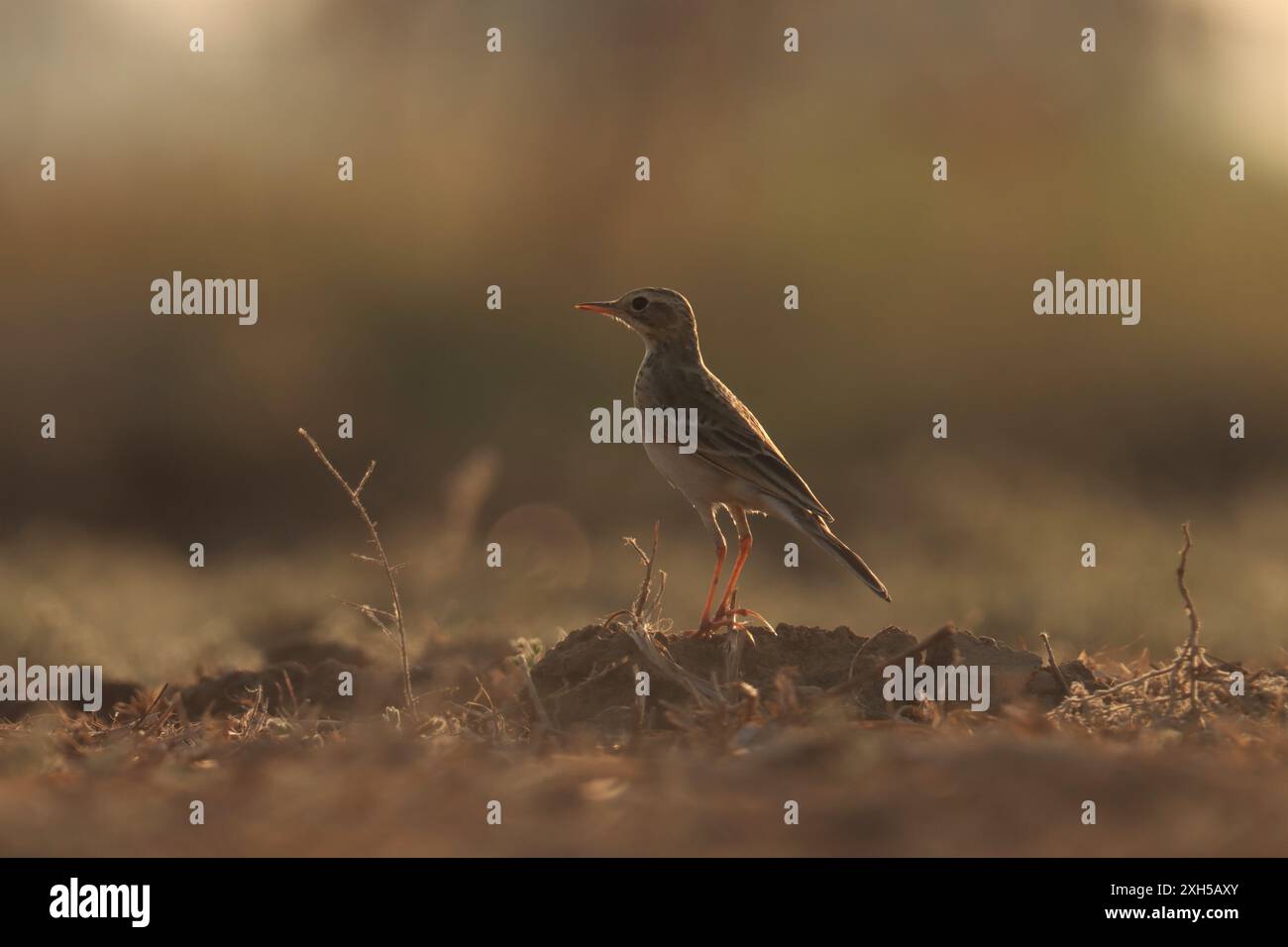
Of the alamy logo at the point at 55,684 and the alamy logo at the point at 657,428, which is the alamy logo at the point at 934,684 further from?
the alamy logo at the point at 55,684

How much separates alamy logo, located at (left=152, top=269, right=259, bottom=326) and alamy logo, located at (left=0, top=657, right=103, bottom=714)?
41.8ft

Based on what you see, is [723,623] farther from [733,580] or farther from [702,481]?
[702,481]

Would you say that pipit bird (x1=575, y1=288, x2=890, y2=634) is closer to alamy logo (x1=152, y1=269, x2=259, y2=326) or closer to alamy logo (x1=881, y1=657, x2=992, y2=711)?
alamy logo (x1=881, y1=657, x2=992, y2=711)

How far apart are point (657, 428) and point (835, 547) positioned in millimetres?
1411

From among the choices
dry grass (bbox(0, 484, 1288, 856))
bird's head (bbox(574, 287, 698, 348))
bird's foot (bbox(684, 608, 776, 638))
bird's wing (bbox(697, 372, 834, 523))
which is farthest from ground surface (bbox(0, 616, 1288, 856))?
bird's head (bbox(574, 287, 698, 348))

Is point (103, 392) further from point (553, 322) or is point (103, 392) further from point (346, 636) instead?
point (346, 636)

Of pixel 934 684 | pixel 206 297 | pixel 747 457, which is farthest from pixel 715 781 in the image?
pixel 206 297

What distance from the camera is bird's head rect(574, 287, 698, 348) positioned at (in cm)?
950

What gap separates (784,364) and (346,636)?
15.0m

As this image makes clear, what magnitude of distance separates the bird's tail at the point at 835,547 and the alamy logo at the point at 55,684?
157 inches

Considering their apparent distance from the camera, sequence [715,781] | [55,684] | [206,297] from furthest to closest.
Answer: [206,297] → [55,684] → [715,781]

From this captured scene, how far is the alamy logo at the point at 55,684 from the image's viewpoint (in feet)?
26.8

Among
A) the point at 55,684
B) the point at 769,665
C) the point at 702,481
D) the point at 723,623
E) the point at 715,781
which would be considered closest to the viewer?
the point at 715,781

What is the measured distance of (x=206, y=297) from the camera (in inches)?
880
